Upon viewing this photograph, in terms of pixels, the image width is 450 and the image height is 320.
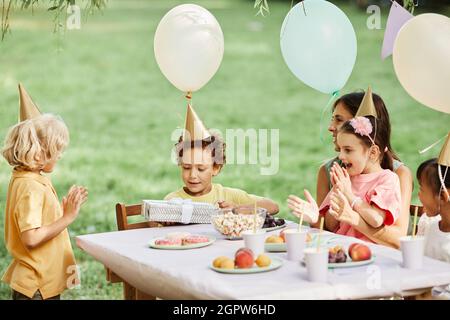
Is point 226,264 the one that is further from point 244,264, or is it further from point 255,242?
point 255,242

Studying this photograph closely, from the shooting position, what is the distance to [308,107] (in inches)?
402

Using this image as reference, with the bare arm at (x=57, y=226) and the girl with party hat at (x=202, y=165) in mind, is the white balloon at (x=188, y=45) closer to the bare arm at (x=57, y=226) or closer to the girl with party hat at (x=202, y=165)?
the girl with party hat at (x=202, y=165)

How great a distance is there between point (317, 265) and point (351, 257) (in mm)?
286

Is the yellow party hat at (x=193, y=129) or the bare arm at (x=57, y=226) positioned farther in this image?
the yellow party hat at (x=193, y=129)

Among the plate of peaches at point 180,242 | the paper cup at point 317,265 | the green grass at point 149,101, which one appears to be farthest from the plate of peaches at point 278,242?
the green grass at point 149,101

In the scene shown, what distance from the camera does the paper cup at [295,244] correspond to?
2988mm

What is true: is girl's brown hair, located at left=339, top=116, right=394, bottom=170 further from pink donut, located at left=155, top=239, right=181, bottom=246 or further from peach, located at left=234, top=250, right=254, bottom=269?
peach, located at left=234, top=250, right=254, bottom=269

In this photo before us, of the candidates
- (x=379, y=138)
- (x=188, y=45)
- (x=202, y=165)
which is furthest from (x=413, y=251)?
(x=188, y=45)

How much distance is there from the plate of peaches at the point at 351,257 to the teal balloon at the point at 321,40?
142 centimetres

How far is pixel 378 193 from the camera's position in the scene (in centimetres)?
358

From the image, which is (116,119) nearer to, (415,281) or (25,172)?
(25,172)

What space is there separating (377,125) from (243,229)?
2.67ft
